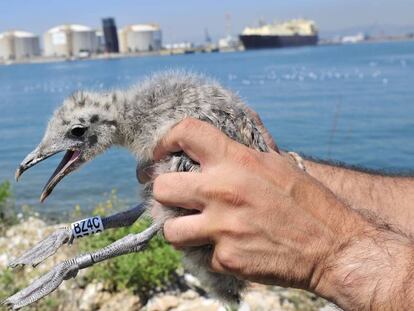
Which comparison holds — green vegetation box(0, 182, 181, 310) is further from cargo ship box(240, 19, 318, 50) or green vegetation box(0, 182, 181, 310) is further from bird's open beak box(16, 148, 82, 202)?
cargo ship box(240, 19, 318, 50)

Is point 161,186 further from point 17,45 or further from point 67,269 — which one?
point 17,45

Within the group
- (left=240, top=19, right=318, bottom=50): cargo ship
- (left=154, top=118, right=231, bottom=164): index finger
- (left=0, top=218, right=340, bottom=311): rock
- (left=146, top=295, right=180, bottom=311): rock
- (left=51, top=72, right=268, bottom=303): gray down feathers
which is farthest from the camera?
(left=240, top=19, right=318, bottom=50): cargo ship

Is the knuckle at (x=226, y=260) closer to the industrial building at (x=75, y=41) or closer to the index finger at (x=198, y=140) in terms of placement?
the index finger at (x=198, y=140)

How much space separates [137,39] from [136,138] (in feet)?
421

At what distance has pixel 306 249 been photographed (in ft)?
7.10

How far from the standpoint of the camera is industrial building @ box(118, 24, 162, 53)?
126 meters

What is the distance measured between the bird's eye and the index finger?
1.94 feet

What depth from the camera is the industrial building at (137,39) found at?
12612 cm

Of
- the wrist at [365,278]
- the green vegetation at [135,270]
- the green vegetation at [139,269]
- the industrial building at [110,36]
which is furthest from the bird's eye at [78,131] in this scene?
the industrial building at [110,36]

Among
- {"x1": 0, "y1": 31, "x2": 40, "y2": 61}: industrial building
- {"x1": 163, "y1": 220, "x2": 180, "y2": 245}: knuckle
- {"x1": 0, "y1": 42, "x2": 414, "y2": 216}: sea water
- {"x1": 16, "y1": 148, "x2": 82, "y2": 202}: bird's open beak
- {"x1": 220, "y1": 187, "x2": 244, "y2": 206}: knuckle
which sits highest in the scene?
{"x1": 220, "y1": 187, "x2": 244, "y2": 206}: knuckle

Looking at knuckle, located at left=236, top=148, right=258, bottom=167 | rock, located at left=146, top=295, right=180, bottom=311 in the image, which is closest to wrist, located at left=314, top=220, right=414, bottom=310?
knuckle, located at left=236, top=148, right=258, bottom=167

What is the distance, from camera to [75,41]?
12069cm

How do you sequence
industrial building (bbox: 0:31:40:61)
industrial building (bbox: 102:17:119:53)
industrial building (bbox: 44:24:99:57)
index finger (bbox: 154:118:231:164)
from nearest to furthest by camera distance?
1. index finger (bbox: 154:118:231:164)
2. industrial building (bbox: 102:17:119:53)
3. industrial building (bbox: 44:24:99:57)
4. industrial building (bbox: 0:31:40:61)

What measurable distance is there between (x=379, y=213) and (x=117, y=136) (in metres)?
1.48
